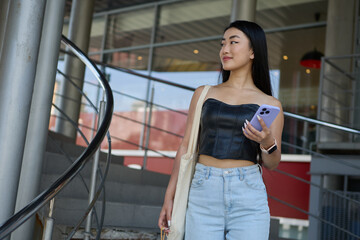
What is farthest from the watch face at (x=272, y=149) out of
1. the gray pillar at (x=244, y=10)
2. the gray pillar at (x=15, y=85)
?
the gray pillar at (x=244, y=10)

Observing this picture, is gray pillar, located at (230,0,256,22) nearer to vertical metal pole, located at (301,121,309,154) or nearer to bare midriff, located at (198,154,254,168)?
vertical metal pole, located at (301,121,309,154)

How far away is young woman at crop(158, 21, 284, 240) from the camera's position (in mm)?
1718

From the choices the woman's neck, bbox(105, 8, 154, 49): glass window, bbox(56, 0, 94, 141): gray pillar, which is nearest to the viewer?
the woman's neck

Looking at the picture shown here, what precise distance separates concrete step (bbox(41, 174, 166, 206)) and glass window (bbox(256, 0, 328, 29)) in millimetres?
4496

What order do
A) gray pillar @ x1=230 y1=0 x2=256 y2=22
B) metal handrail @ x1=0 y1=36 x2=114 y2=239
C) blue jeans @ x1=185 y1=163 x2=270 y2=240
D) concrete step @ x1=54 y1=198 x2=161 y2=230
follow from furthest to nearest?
gray pillar @ x1=230 y1=0 x2=256 y2=22
concrete step @ x1=54 y1=198 x2=161 y2=230
blue jeans @ x1=185 y1=163 x2=270 y2=240
metal handrail @ x1=0 y1=36 x2=114 y2=239

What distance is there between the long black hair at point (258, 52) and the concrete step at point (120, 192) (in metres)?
2.01

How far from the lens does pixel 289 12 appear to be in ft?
25.7

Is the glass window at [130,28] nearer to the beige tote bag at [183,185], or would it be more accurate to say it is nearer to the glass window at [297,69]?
the glass window at [297,69]

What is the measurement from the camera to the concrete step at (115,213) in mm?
3232

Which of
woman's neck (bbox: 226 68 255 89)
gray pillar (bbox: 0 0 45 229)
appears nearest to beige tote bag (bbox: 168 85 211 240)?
woman's neck (bbox: 226 68 255 89)

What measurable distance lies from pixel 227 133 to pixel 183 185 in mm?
261

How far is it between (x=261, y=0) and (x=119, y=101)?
316 centimetres

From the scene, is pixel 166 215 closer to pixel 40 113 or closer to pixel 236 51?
pixel 236 51

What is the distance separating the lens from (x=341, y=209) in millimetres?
5125
